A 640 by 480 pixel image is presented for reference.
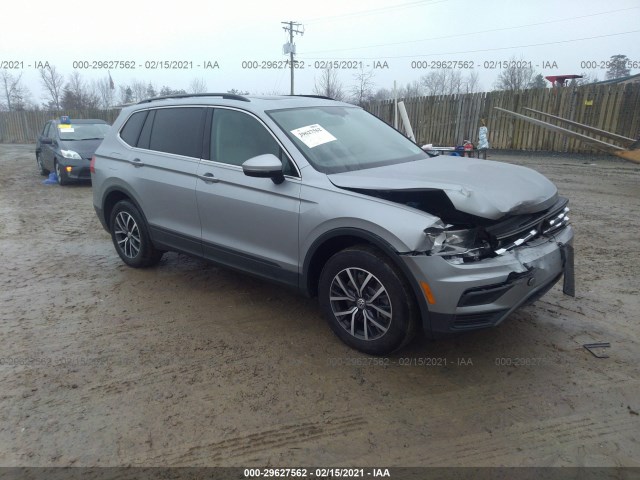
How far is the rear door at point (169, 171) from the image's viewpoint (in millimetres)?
4535

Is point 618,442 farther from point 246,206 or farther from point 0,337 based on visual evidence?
point 0,337

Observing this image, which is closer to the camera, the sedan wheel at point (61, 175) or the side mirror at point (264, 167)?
the side mirror at point (264, 167)

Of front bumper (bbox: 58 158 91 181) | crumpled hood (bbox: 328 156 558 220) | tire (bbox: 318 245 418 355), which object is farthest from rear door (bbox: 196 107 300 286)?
front bumper (bbox: 58 158 91 181)

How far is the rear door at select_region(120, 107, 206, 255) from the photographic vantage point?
4535 mm

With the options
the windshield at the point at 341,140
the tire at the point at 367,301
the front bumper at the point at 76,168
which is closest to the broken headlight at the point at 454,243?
the tire at the point at 367,301

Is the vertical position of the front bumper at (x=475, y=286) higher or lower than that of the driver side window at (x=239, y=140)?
lower

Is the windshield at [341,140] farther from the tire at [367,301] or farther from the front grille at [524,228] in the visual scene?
the front grille at [524,228]

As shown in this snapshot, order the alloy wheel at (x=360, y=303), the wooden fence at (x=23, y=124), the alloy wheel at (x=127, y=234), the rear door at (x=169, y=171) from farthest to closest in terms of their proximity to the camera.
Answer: the wooden fence at (x=23, y=124), the alloy wheel at (x=127, y=234), the rear door at (x=169, y=171), the alloy wheel at (x=360, y=303)

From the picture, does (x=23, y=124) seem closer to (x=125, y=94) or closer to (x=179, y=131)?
(x=125, y=94)

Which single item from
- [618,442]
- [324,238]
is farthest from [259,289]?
[618,442]

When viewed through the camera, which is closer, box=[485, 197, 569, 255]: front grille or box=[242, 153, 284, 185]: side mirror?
box=[485, 197, 569, 255]: front grille

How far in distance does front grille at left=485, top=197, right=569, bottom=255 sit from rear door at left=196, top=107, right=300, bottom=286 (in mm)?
1452

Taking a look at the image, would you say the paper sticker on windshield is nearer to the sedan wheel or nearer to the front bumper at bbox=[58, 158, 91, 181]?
the front bumper at bbox=[58, 158, 91, 181]

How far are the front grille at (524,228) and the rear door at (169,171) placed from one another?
266cm
